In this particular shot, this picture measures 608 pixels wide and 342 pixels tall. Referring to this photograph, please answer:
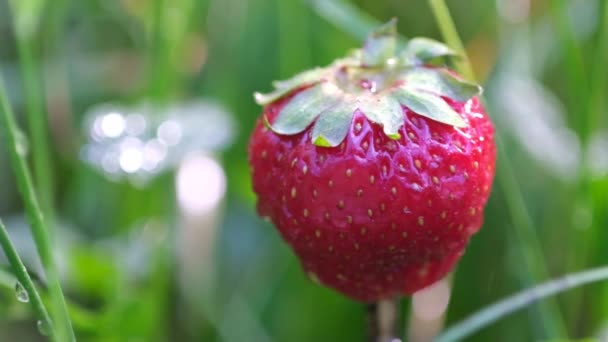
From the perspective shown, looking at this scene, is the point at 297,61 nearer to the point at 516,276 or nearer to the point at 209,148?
the point at 209,148

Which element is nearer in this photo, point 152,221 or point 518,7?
point 152,221

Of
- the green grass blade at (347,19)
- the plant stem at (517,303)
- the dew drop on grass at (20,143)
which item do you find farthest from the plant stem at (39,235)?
the green grass blade at (347,19)

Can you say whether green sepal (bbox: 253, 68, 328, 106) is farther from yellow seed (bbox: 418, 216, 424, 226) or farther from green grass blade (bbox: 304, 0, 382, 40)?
green grass blade (bbox: 304, 0, 382, 40)

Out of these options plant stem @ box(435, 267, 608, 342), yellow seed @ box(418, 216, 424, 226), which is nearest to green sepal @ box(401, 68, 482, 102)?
yellow seed @ box(418, 216, 424, 226)

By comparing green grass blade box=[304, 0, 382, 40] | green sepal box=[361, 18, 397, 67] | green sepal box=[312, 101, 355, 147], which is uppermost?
green grass blade box=[304, 0, 382, 40]

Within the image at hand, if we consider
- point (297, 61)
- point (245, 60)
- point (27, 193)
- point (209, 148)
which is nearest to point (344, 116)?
point (27, 193)
